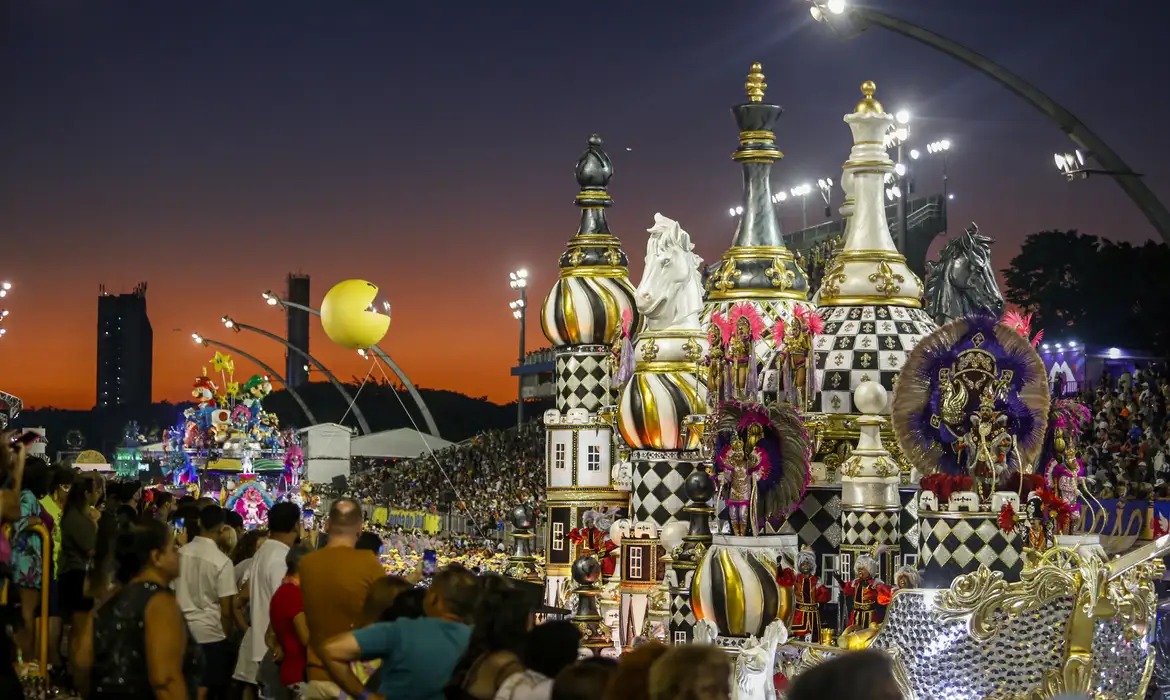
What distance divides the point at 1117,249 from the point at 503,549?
2036 cm

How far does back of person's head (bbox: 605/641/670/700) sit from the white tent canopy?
4692cm

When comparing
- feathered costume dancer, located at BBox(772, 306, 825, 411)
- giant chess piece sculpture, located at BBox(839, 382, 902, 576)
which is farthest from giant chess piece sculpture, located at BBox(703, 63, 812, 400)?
giant chess piece sculpture, located at BBox(839, 382, 902, 576)

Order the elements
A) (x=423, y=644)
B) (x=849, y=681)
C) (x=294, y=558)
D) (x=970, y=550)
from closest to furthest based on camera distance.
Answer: (x=849, y=681)
(x=423, y=644)
(x=294, y=558)
(x=970, y=550)

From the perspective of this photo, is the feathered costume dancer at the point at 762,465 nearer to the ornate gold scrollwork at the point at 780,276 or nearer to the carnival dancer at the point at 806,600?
the carnival dancer at the point at 806,600

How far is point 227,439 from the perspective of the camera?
1430 inches

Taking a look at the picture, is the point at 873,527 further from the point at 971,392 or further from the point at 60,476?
the point at 60,476

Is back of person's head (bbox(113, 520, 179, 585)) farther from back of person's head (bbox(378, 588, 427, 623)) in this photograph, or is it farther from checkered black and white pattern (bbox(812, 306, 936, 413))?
checkered black and white pattern (bbox(812, 306, 936, 413))

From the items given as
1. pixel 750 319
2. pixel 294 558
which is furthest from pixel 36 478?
pixel 750 319

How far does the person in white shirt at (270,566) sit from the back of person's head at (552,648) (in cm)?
398

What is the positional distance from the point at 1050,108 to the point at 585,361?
9.72 meters

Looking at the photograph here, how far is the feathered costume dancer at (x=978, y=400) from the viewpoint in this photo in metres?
13.4

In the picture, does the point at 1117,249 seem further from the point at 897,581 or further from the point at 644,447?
the point at 897,581

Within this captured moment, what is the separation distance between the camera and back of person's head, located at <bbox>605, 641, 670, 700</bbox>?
583 cm

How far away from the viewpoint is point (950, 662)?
11719 millimetres
